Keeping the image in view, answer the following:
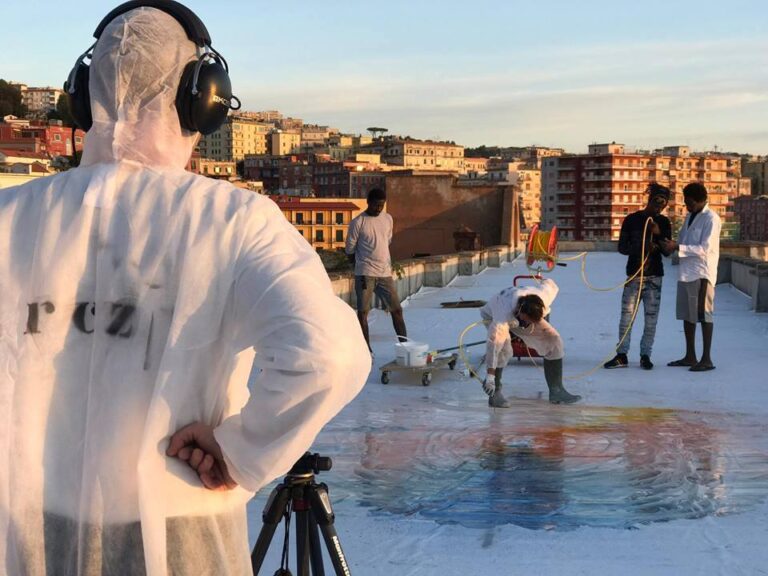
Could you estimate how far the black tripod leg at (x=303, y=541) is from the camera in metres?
2.57

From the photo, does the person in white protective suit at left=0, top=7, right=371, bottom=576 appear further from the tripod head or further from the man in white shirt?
the man in white shirt

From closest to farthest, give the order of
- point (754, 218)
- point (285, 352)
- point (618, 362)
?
Answer: point (285, 352), point (618, 362), point (754, 218)

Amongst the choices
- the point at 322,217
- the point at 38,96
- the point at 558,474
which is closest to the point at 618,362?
the point at 558,474

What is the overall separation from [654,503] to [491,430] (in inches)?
66.5

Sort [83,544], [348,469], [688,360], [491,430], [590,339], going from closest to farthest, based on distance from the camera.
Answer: [83,544] < [348,469] < [491,430] < [688,360] < [590,339]

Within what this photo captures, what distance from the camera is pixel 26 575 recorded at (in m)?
1.83

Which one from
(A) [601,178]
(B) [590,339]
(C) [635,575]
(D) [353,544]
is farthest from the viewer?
(A) [601,178]

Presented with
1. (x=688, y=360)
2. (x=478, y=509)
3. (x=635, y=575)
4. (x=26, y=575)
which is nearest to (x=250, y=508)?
(x=478, y=509)

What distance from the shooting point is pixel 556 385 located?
7113 mm

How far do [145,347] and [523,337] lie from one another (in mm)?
5721

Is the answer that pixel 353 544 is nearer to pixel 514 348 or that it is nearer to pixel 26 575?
pixel 26 575

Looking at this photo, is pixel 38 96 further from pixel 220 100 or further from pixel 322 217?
pixel 220 100

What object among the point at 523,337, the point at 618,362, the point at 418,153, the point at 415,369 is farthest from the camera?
the point at 418,153

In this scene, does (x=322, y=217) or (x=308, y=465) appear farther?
(x=322, y=217)
